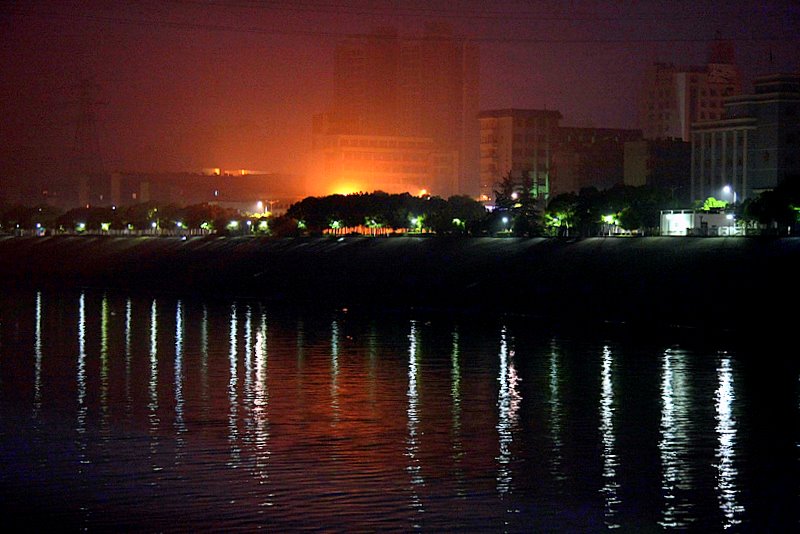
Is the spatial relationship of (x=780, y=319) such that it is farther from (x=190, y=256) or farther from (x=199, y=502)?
(x=190, y=256)

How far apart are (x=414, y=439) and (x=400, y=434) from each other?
0.73 m

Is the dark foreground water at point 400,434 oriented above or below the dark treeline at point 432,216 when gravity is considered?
below

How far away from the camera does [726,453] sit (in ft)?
86.5

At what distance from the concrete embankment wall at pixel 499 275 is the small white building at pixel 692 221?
35.1 ft

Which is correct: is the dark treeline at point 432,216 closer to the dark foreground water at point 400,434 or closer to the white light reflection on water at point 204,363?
the white light reflection on water at point 204,363

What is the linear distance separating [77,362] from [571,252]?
38.8 metres

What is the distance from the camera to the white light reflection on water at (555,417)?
80.8ft

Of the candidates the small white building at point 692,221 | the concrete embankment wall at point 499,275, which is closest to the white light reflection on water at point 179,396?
the concrete embankment wall at point 499,275

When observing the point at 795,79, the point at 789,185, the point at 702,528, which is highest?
the point at 795,79

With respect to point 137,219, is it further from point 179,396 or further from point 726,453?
point 726,453

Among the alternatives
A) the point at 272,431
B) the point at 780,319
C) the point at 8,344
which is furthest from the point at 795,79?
the point at 272,431

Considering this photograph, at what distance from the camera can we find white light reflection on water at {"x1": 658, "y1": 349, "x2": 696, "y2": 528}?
21.1 meters

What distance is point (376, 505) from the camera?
69.5ft

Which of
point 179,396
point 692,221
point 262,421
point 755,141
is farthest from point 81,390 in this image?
point 755,141
